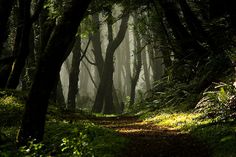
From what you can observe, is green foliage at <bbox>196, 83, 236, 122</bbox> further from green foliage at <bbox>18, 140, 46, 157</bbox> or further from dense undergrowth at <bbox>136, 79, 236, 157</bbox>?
green foliage at <bbox>18, 140, 46, 157</bbox>

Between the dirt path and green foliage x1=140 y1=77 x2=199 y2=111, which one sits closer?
the dirt path

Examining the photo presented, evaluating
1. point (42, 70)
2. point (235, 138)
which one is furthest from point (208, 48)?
point (42, 70)

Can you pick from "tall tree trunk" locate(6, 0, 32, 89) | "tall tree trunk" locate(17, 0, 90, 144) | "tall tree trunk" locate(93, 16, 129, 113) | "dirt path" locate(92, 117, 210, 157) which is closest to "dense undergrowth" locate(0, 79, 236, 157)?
"dirt path" locate(92, 117, 210, 157)

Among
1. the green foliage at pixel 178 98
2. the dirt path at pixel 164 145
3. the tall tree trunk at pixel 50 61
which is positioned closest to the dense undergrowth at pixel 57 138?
the dirt path at pixel 164 145

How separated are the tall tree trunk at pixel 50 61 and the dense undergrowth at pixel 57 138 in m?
0.73

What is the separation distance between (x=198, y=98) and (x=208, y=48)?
10.1 ft

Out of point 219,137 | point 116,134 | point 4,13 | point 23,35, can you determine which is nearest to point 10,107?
point 23,35

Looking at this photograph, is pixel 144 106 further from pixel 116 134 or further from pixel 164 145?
pixel 164 145

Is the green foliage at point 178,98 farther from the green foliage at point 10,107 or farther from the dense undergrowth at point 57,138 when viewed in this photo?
the green foliage at point 10,107

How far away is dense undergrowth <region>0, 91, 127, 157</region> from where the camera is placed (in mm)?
7108

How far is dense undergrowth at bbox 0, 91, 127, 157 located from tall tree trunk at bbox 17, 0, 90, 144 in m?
0.73

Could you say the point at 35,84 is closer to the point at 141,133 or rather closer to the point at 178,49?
the point at 141,133

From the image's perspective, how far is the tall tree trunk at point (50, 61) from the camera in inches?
325

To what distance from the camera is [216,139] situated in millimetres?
9406
